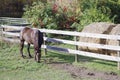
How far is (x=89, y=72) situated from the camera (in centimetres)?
990

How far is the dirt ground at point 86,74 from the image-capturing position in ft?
30.3

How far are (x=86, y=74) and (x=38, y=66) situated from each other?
1.94 meters

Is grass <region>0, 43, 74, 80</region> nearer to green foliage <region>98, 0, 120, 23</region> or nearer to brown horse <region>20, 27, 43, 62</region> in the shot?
brown horse <region>20, 27, 43, 62</region>

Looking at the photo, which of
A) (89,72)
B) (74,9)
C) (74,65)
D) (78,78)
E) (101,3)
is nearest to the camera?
(78,78)

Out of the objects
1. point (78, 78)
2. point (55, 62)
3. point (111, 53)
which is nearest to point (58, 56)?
point (55, 62)

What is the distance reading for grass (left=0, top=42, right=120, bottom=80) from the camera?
9503 millimetres

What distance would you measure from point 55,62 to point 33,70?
1472mm

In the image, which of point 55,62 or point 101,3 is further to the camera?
point 101,3

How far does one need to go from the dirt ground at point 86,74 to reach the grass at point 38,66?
25 cm

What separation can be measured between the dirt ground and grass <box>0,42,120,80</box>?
247 mm

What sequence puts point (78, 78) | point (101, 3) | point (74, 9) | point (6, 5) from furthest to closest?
point (6, 5), point (74, 9), point (101, 3), point (78, 78)

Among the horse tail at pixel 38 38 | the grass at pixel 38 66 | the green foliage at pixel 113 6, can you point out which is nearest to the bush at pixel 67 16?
the green foliage at pixel 113 6

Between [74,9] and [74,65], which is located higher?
[74,9]

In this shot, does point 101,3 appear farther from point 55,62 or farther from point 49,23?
point 55,62
